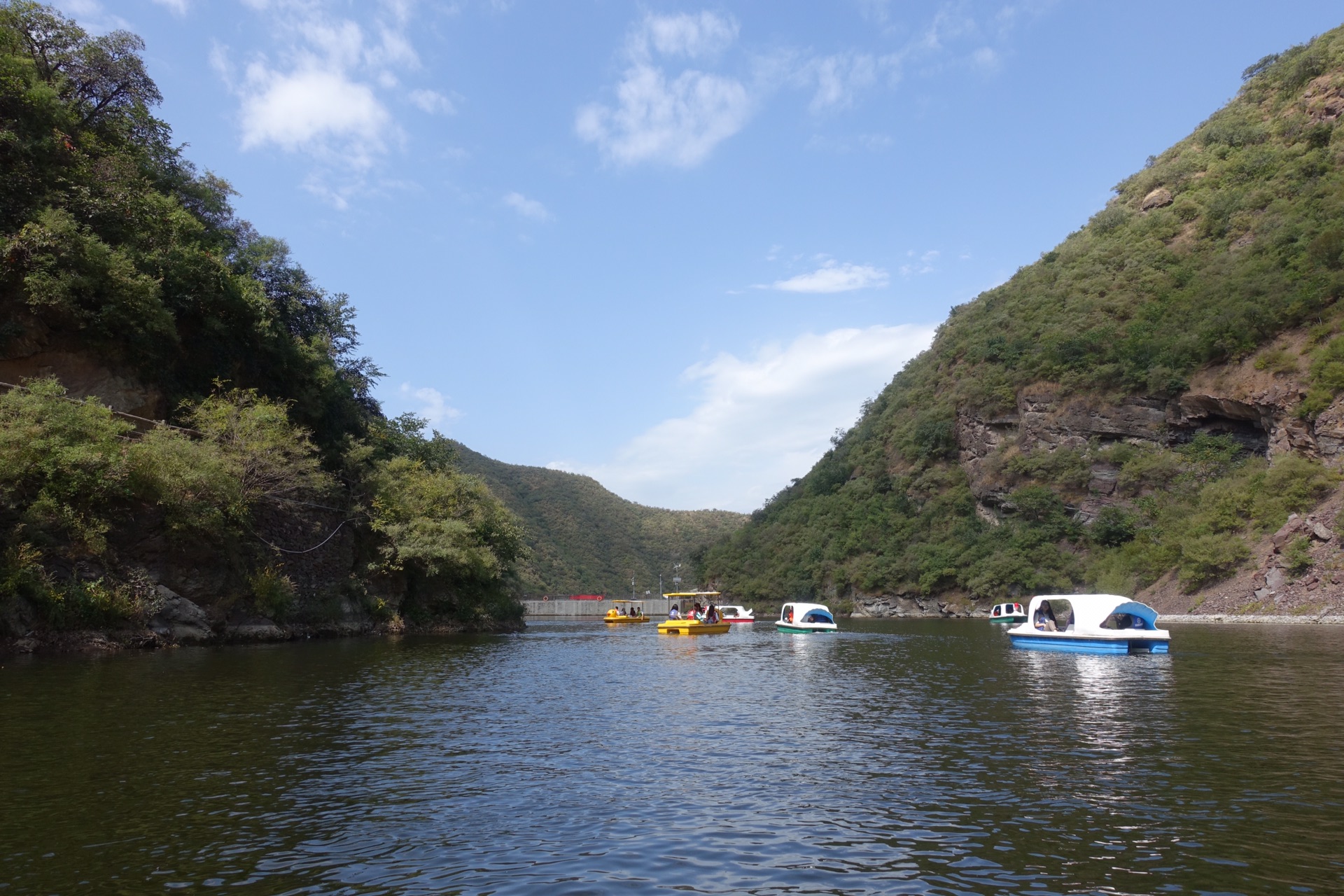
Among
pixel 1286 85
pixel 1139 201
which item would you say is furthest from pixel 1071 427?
pixel 1286 85

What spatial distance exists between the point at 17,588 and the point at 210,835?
78.9 feet

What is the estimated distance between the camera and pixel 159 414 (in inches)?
1599

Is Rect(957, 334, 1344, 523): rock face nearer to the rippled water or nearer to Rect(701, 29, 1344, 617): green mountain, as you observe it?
Rect(701, 29, 1344, 617): green mountain

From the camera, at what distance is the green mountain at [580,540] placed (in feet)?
538

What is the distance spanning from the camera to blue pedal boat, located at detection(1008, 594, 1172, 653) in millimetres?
33594

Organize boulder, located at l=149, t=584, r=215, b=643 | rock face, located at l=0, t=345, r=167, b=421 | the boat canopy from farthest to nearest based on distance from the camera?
the boat canopy
rock face, located at l=0, t=345, r=167, b=421
boulder, located at l=149, t=584, r=215, b=643

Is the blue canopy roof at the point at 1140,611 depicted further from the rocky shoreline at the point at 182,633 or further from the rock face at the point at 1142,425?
the rocky shoreline at the point at 182,633

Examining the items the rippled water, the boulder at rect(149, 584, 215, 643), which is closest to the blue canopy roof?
the rippled water

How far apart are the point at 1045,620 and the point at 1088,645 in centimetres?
432

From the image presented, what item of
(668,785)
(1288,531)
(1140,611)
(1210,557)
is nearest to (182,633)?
(668,785)

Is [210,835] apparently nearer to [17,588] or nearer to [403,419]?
[17,588]

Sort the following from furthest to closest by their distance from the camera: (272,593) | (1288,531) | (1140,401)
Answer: (1140,401)
(1288,531)
(272,593)

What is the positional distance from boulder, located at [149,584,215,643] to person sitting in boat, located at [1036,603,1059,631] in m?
38.0

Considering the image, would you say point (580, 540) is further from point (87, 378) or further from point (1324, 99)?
point (87, 378)
